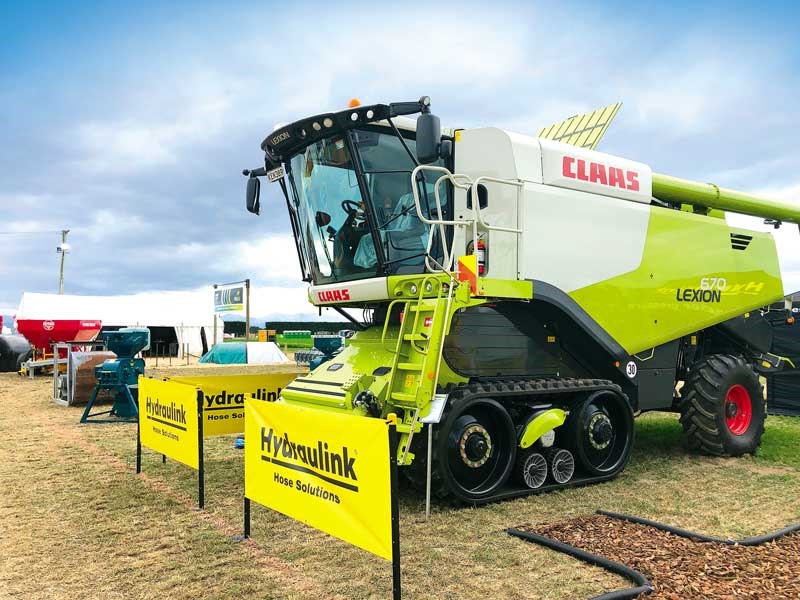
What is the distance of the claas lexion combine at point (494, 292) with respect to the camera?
5.71 meters

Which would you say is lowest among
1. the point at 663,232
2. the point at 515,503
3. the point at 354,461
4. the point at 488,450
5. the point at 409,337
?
the point at 515,503

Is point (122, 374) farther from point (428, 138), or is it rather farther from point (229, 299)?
point (229, 299)

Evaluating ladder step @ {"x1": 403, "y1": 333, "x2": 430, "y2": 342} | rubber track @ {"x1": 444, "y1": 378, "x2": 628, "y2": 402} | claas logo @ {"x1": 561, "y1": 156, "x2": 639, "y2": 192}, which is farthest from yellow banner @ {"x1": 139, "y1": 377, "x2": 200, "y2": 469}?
claas logo @ {"x1": 561, "y1": 156, "x2": 639, "y2": 192}

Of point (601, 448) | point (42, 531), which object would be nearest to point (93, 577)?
point (42, 531)

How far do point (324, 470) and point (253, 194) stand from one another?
4346mm

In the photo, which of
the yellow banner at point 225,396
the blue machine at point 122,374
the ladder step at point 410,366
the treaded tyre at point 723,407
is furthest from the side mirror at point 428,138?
the blue machine at point 122,374

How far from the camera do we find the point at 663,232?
753cm

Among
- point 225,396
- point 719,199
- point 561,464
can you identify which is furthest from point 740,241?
point 225,396

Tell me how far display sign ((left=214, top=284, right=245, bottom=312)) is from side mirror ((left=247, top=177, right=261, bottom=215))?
2140 centimetres

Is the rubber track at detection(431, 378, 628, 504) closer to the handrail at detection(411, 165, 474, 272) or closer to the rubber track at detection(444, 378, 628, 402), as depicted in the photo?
the rubber track at detection(444, 378, 628, 402)

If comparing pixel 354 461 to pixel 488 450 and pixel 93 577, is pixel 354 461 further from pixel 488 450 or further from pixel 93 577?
pixel 488 450

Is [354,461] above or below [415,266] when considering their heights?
below

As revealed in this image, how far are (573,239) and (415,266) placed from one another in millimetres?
1730

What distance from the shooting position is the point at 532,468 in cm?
610
